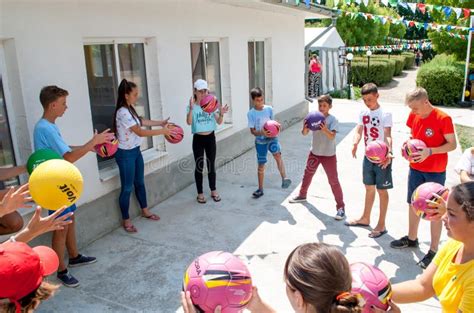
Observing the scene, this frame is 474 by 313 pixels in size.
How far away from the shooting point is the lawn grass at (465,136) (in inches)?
372

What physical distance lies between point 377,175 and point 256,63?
541 cm

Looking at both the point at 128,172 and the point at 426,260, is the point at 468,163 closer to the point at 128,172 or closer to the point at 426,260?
the point at 426,260

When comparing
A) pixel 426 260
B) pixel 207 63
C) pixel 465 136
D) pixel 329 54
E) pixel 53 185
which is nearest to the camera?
pixel 53 185

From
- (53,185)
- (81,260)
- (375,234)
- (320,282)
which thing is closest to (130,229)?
(81,260)

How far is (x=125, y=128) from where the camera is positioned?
5.02 metres

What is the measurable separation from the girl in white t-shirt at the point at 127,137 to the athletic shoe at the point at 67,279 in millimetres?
1194

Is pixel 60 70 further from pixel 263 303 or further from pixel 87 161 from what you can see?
pixel 263 303

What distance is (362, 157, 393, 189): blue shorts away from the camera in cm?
477

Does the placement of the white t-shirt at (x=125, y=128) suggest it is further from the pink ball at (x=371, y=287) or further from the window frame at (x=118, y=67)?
the pink ball at (x=371, y=287)

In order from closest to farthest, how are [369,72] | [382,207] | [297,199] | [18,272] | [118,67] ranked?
[18,272], [382,207], [118,67], [297,199], [369,72]

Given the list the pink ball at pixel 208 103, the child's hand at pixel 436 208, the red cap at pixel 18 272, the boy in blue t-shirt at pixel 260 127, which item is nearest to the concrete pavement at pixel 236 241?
the boy in blue t-shirt at pixel 260 127

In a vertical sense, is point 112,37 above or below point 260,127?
above

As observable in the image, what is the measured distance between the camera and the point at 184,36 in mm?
6516

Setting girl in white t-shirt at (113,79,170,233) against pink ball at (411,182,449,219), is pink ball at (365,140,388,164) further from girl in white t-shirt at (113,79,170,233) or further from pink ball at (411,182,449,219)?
girl in white t-shirt at (113,79,170,233)
